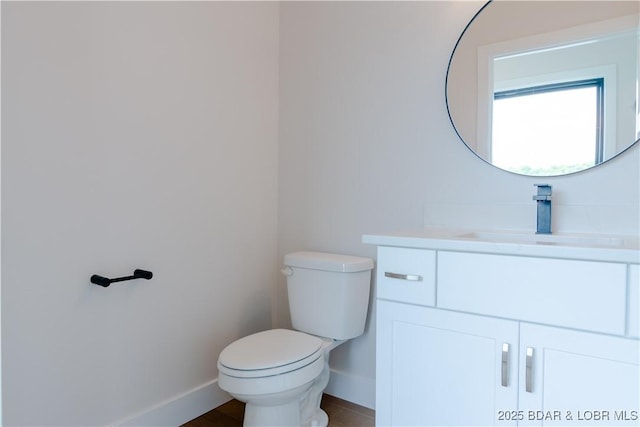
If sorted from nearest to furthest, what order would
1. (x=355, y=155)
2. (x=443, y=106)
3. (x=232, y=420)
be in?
(x=443, y=106)
(x=232, y=420)
(x=355, y=155)

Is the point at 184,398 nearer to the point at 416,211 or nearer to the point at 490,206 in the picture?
the point at 416,211

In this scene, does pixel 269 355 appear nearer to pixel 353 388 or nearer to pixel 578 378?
pixel 353 388

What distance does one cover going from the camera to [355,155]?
79.6 inches

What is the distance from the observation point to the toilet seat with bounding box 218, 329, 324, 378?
1.47 m

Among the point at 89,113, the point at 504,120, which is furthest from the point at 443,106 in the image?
the point at 89,113

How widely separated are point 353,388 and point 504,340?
3.47ft

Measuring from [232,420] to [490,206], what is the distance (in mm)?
1448

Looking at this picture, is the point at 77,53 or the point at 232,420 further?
the point at 232,420

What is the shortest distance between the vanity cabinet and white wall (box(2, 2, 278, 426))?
0.92m

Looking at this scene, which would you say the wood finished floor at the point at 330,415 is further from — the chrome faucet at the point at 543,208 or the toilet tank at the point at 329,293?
the chrome faucet at the point at 543,208

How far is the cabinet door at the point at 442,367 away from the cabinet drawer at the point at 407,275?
36 millimetres

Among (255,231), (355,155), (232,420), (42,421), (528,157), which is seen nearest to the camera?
(42,421)

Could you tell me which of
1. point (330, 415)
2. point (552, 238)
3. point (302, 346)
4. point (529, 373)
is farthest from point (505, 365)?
point (330, 415)

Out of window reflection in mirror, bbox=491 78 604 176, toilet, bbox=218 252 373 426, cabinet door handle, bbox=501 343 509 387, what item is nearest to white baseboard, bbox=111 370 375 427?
toilet, bbox=218 252 373 426
